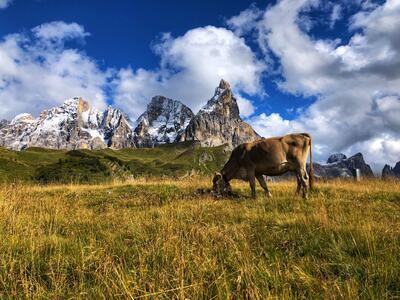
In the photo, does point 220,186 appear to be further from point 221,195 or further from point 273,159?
point 273,159

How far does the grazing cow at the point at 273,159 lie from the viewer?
49.4 feet

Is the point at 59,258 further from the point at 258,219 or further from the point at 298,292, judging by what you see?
the point at 258,219

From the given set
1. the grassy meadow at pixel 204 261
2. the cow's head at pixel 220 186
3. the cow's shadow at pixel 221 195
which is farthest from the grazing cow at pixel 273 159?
the grassy meadow at pixel 204 261

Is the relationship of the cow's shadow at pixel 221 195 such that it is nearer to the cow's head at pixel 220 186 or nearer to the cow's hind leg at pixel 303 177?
the cow's head at pixel 220 186

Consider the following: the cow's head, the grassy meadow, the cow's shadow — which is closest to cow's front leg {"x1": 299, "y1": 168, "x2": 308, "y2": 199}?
the cow's shadow

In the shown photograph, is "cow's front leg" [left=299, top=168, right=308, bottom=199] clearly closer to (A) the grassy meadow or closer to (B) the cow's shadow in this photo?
(B) the cow's shadow

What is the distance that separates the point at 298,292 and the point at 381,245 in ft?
6.67

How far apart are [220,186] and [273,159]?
2.53 meters

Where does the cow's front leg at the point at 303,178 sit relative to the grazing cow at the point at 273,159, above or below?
below

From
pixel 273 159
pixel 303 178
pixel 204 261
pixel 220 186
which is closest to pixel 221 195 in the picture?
pixel 220 186

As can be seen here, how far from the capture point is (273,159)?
49.6 ft

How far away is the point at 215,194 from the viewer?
47.7 ft

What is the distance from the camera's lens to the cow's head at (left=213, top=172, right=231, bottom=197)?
15277 mm

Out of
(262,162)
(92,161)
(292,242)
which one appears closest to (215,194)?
(262,162)
